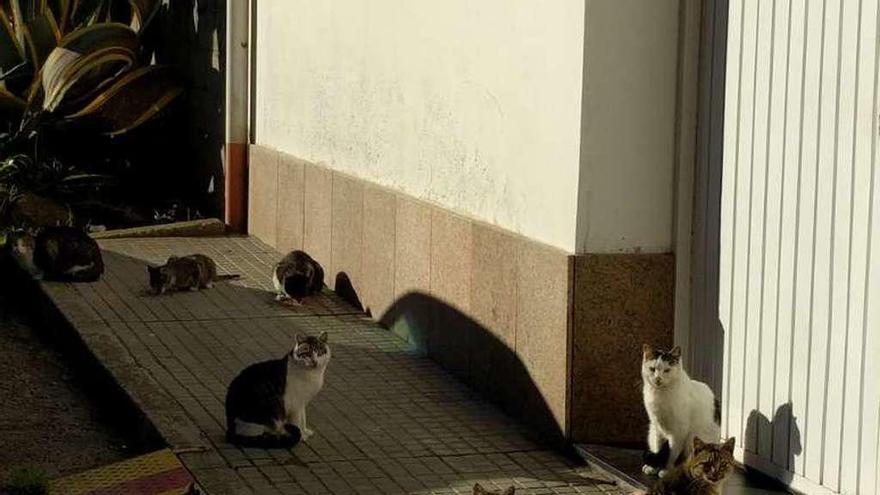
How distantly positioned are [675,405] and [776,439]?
0.40 metres

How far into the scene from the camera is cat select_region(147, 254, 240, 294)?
10859mm

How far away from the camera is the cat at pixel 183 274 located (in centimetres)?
1086

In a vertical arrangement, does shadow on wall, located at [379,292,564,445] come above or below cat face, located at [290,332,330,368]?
below

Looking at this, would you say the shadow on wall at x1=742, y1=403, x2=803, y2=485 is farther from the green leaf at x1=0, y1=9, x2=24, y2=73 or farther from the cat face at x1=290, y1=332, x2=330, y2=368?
the green leaf at x1=0, y1=9, x2=24, y2=73

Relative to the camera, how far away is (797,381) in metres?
6.68

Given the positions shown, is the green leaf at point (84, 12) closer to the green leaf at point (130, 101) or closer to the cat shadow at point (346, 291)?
the green leaf at point (130, 101)

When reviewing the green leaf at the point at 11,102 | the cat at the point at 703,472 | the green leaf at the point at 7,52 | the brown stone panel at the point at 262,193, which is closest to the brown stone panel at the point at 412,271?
the brown stone panel at the point at 262,193

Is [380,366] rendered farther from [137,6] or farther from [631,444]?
[137,6]

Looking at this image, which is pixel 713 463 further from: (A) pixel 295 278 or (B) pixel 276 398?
(A) pixel 295 278

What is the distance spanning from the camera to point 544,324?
763cm

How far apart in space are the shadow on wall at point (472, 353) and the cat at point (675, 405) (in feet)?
1.94

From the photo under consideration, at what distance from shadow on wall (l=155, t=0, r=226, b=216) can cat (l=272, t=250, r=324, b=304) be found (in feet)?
9.56

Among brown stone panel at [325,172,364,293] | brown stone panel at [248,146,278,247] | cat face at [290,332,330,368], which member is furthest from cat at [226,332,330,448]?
brown stone panel at [248,146,278,247]

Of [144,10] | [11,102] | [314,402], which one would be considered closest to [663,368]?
[314,402]
